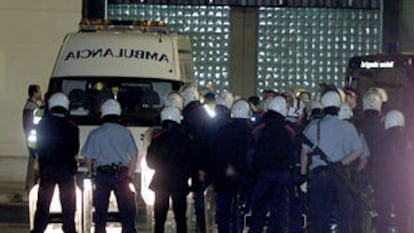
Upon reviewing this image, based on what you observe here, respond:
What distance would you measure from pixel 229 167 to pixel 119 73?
3.39 m

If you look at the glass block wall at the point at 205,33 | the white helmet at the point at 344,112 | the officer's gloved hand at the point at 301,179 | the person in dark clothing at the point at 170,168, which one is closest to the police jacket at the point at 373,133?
the white helmet at the point at 344,112

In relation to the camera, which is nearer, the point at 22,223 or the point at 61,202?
the point at 61,202

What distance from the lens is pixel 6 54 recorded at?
27.9 meters

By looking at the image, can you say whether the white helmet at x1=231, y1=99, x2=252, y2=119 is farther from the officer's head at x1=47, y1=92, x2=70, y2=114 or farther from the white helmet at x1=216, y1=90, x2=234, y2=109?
the officer's head at x1=47, y1=92, x2=70, y2=114

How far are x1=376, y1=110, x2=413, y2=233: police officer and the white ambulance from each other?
3805mm

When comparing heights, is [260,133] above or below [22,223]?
above

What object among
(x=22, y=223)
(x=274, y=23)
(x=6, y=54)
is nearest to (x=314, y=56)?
(x=274, y=23)

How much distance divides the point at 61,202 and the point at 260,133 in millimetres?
2573

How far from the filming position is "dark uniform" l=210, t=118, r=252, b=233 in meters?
16.8

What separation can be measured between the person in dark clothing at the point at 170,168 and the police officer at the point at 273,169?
0.90 metres

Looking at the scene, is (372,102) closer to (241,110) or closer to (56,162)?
(241,110)

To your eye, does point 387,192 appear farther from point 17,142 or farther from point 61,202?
point 17,142

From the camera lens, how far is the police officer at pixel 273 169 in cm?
1614

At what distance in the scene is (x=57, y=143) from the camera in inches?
637
